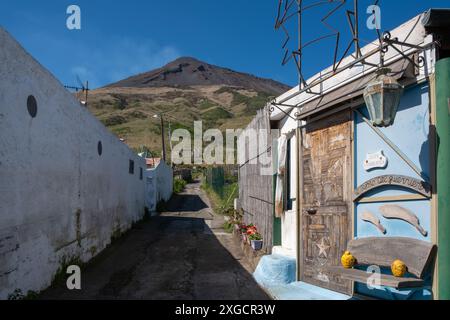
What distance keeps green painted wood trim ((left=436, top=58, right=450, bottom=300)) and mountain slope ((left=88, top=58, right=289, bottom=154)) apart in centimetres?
4361

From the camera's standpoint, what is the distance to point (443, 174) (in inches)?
148

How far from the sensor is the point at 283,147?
7586 mm

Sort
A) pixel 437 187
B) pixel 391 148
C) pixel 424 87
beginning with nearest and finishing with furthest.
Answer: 1. pixel 437 187
2. pixel 424 87
3. pixel 391 148

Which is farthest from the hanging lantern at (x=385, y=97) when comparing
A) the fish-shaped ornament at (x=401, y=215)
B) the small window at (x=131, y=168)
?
the small window at (x=131, y=168)

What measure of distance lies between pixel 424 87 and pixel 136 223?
14098 millimetres

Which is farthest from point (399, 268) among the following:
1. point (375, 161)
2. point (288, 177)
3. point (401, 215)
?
point (288, 177)

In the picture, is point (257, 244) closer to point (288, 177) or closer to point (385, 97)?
point (288, 177)

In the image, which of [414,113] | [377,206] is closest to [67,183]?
[377,206]

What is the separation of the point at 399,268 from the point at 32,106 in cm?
545

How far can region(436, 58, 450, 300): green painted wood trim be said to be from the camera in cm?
372

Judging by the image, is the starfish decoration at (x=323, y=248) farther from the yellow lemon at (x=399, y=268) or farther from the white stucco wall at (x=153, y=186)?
the white stucco wall at (x=153, y=186)

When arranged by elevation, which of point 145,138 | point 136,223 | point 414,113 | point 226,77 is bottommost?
point 136,223
